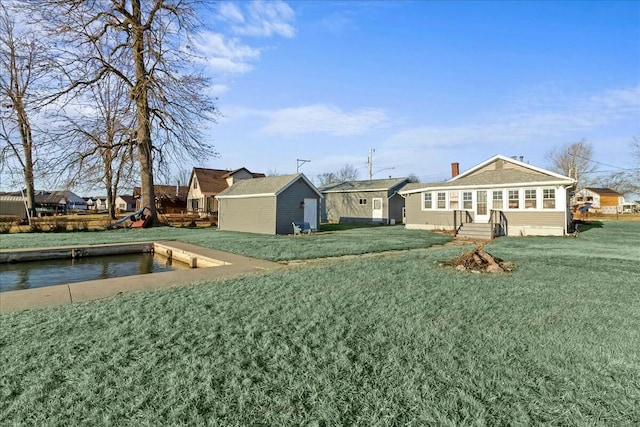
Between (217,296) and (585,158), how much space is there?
5695cm

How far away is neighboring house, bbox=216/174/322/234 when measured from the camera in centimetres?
1773

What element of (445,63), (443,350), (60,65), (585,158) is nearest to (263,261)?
(443,350)

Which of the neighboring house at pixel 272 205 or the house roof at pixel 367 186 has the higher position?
the house roof at pixel 367 186

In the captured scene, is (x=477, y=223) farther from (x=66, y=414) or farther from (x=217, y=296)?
(x=66, y=414)

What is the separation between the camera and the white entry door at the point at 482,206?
659 inches

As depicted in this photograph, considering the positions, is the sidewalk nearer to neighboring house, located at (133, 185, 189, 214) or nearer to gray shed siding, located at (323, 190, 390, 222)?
gray shed siding, located at (323, 190, 390, 222)

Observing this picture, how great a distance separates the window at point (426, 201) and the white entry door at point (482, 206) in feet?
8.76

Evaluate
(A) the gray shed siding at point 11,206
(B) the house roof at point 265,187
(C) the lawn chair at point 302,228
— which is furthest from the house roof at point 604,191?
(A) the gray shed siding at point 11,206

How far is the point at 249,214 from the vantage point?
1928cm

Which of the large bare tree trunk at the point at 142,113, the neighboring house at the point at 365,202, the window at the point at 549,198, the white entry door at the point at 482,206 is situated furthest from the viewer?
the neighboring house at the point at 365,202

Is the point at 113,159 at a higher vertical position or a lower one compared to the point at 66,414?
higher

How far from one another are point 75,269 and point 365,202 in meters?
20.9

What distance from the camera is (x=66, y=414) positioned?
7.12 feet

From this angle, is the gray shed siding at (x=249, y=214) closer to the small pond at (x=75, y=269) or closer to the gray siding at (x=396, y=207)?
the small pond at (x=75, y=269)
